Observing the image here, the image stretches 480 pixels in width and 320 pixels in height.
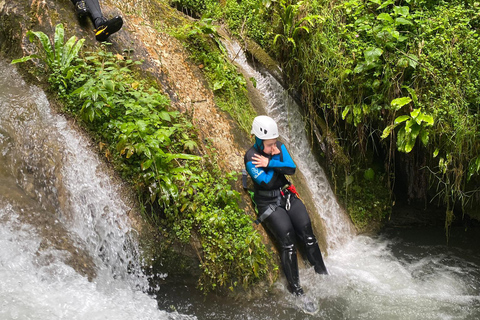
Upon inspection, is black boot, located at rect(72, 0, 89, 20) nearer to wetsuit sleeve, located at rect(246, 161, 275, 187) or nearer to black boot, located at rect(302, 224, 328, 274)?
wetsuit sleeve, located at rect(246, 161, 275, 187)

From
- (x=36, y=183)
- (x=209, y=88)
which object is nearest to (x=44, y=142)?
(x=36, y=183)

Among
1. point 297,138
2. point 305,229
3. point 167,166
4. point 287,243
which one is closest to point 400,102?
point 297,138

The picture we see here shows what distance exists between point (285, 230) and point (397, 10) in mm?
3911

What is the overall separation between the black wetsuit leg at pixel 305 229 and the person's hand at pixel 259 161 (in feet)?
2.45

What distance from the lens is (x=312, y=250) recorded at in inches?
238

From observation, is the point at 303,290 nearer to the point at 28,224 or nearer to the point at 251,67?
the point at 28,224

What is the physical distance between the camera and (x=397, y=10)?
275 inches

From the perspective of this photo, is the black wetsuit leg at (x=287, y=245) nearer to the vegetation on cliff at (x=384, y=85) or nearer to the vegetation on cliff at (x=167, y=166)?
the vegetation on cliff at (x=167, y=166)

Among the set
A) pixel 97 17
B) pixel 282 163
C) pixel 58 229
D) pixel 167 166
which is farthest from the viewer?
pixel 97 17

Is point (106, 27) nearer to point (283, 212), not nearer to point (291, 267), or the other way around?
point (283, 212)

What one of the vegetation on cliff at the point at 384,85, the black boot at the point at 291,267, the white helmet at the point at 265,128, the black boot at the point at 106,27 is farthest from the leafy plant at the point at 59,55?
the black boot at the point at 291,267

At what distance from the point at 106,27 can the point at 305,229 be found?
392 centimetres

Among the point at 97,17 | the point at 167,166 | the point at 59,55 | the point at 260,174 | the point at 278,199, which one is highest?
the point at 97,17

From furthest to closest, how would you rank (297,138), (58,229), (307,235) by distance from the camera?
1. (297,138)
2. (307,235)
3. (58,229)
